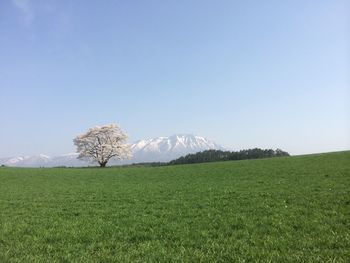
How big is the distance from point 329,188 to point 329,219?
10.5 metres

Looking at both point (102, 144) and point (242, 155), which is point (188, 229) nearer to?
point (102, 144)

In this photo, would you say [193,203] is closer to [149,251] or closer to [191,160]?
[149,251]

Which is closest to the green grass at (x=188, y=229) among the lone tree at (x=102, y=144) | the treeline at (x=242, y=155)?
the lone tree at (x=102, y=144)

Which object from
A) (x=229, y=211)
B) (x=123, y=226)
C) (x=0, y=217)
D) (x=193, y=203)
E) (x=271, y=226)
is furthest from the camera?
(x=193, y=203)

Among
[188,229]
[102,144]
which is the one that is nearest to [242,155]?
[102,144]

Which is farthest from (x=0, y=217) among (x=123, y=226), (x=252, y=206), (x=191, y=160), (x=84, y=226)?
(x=191, y=160)

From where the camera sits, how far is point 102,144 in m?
115

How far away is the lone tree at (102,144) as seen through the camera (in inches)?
4482

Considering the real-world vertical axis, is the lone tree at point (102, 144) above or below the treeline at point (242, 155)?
above

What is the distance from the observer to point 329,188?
85.0 feet

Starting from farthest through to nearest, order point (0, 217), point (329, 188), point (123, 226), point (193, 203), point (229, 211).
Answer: point (329, 188)
point (193, 203)
point (0, 217)
point (229, 211)
point (123, 226)

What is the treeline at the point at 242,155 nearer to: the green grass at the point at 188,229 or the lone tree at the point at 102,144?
the lone tree at the point at 102,144

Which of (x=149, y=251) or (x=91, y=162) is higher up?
(x=91, y=162)

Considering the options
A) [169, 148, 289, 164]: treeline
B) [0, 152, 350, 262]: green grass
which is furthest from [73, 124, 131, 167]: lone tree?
[0, 152, 350, 262]: green grass
